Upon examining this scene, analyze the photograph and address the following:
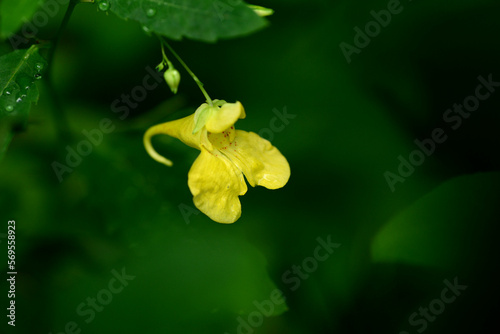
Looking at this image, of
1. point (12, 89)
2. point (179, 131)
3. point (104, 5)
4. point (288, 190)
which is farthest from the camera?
point (288, 190)

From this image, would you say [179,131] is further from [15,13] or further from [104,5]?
[15,13]

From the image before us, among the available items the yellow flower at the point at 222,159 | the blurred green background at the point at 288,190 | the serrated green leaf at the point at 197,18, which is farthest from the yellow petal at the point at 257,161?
the serrated green leaf at the point at 197,18

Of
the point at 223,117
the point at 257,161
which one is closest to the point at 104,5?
the point at 223,117

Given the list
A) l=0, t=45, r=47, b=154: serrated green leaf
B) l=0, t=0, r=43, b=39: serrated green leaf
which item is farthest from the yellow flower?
l=0, t=0, r=43, b=39: serrated green leaf

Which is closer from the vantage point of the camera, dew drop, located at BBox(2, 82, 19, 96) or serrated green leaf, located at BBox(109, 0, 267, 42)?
serrated green leaf, located at BBox(109, 0, 267, 42)

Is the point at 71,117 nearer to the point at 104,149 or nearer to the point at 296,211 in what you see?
the point at 104,149

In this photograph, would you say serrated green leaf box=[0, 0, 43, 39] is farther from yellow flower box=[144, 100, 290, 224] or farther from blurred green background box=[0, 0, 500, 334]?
blurred green background box=[0, 0, 500, 334]
